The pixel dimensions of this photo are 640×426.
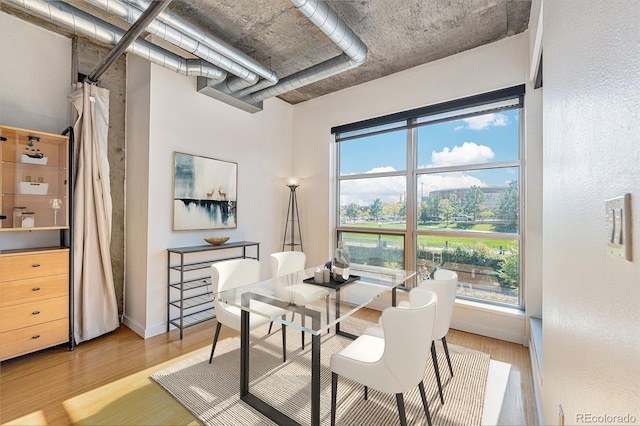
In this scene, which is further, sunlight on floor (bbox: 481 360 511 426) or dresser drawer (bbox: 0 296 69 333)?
dresser drawer (bbox: 0 296 69 333)

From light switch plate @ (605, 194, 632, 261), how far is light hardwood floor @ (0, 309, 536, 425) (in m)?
1.90

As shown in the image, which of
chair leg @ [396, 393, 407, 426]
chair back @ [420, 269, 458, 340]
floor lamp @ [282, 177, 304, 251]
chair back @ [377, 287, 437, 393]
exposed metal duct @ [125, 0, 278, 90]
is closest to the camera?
chair back @ [377, 287, 437, 393]

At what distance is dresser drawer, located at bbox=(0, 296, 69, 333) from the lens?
2436 mm

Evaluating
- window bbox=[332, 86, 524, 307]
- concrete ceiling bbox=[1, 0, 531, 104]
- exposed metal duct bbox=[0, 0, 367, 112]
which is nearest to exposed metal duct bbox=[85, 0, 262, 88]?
exposed metal duct bbox=[0, 0, 367, 112]

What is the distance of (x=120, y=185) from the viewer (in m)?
3.48

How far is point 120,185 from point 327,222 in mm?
2898

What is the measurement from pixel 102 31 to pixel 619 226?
3.51m

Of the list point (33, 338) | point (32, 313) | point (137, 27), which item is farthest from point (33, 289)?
point (137, 27)

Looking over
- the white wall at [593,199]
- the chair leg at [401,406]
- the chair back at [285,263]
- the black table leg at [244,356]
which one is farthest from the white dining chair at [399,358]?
the chair back at [285,263]

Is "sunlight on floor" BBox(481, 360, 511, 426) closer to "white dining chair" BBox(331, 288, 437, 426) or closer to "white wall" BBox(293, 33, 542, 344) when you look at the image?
"white wall" BBox(293, 33, 542, 344)

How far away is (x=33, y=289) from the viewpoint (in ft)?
8.48

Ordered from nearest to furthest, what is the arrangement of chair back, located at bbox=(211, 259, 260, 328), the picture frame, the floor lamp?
chair back, located at bbox=(211, 259, 260, 328) < the picture frame < the floor lamp

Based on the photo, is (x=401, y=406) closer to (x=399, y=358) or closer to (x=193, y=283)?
(x=399, y=358)

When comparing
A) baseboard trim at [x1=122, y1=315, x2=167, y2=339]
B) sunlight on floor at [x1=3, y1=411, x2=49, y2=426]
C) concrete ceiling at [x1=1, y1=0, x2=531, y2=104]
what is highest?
concrete ceiling at [x1=1, y1=0, x2=531, y2=104]
